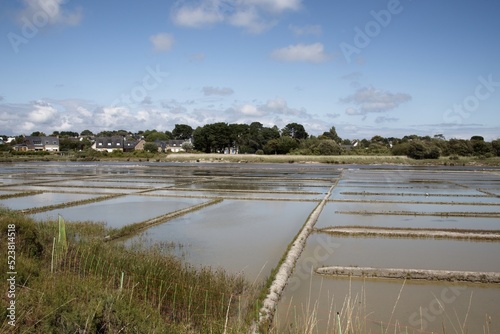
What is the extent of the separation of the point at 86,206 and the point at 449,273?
1393 cm

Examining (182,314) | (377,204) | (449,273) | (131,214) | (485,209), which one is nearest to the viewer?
(182,314)

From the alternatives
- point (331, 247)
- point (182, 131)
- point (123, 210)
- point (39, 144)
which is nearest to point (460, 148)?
point (123, 210)

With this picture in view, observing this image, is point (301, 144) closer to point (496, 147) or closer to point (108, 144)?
point (496, 147)

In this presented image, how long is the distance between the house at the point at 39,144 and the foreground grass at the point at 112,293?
87.7 m

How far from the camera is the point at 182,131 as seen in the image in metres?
127

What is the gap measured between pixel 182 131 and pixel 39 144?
47.3 m

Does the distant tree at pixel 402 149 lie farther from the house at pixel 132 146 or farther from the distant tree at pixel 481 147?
the house at pixel 132 146

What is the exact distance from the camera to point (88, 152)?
6500 cm

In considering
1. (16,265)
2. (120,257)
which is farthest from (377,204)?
(16,265)

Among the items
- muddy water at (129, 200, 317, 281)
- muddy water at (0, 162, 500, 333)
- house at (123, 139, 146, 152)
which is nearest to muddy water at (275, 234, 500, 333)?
muddy water at (0, 162, 500, 333)

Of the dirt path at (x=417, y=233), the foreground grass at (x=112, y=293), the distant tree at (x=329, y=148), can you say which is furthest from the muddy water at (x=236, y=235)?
the distant tree at (x=329, y=148)

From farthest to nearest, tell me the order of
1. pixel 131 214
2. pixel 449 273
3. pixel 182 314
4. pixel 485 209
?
pixel 485 209, pixel 131 214, pixel 449 273, pixel 182 314

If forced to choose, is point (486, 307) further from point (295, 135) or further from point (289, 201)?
point (295, 135)

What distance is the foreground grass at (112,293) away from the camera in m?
4.26
